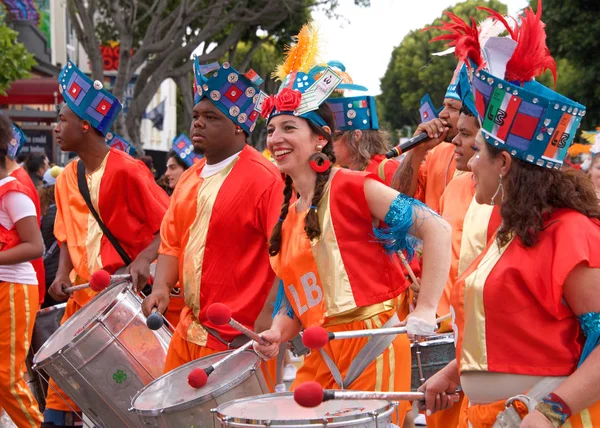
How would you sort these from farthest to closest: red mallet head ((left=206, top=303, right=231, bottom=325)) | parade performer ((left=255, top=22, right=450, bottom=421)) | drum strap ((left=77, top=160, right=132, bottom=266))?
drum strap ((left=77, top=160, right=132, bottom=266))
parade performer ((left=255, top=22, right=450, bottom=421))
red mallet head ((left=206, top=303, right=231, bottom=325))

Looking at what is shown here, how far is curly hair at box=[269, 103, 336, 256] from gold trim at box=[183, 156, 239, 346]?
0.97 metres

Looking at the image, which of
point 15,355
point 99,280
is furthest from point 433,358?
point 15,355

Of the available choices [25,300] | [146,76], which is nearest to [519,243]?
[25,300]

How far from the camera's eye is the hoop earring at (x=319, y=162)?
4383 mm

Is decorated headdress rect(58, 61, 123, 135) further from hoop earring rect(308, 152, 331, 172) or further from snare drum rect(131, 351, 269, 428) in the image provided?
hoop earring rect(308, 152, 331, 172)

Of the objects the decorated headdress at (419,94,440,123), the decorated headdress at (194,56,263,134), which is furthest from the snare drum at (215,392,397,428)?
the decorated headdress at (419,94,440,123)

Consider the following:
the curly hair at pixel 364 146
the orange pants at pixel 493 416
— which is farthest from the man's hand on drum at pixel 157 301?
the orange pants at pixel 493 416

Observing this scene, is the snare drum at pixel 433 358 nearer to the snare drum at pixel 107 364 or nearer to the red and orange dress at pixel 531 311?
the snare drum at pixel 107 364

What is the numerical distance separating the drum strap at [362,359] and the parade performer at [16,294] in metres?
3.04

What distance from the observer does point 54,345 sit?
5590mm

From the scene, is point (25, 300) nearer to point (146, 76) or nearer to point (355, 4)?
point (146, 76)

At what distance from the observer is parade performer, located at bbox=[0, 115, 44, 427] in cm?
654

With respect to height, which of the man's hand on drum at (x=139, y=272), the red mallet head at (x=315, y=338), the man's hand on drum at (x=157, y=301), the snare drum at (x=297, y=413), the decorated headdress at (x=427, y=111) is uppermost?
the red mallet head at (x=315, y=338)

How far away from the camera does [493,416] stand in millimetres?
3066
